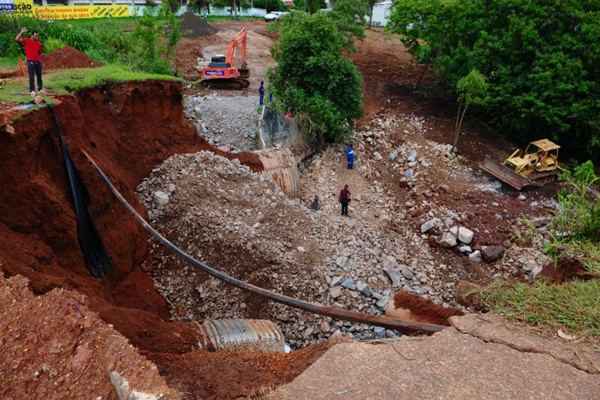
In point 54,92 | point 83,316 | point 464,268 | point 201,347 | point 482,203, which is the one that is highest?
point 54,92

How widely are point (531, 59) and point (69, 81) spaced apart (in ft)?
53.9

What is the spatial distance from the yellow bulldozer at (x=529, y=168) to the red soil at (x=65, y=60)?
14693 mm

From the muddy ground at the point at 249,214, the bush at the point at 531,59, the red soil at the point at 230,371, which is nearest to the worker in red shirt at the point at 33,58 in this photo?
the muddy ground at the point at 249,214

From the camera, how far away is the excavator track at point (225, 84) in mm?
21031

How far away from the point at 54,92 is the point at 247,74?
44.7 ft

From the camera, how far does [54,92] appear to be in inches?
360

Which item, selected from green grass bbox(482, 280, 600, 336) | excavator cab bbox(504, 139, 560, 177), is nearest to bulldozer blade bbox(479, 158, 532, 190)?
excavator cab bbox(504, 139, 560, 177)

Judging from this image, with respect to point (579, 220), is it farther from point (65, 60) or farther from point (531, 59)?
point (65, 60)

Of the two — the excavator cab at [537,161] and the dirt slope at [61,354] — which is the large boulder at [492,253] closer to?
the excavator cab at [537,161]

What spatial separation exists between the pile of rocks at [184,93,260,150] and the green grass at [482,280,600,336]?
11344 mm

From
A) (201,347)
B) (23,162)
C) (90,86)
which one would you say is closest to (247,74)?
(90,86)

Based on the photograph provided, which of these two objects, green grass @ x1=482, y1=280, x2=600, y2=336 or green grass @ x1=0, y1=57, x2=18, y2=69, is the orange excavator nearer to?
green grass @ x1=0, y1=57, x2=18, y2=69

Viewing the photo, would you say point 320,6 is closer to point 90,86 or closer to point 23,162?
point 90,86

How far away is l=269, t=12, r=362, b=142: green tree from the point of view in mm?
16281
